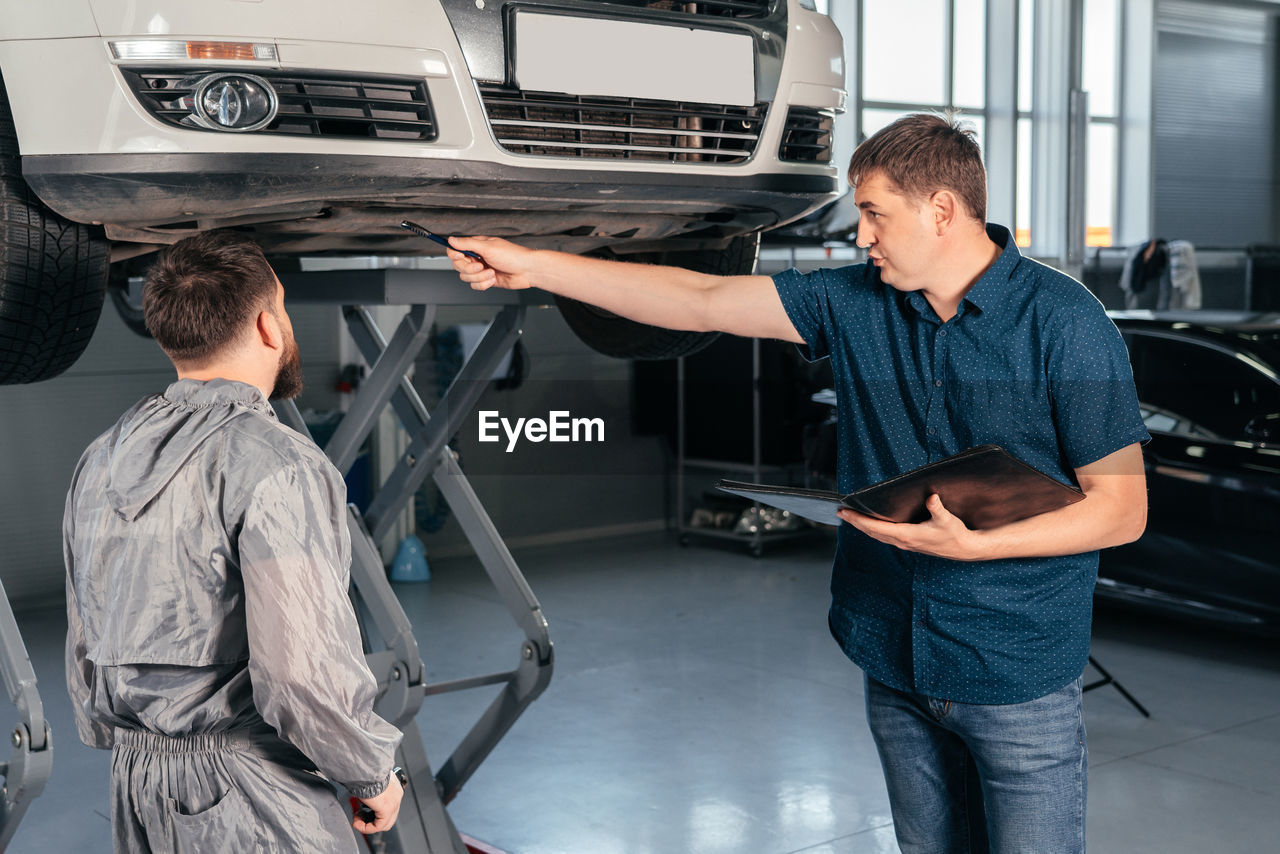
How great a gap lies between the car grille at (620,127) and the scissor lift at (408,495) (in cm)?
37

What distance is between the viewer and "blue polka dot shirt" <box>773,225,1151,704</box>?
1683 mm

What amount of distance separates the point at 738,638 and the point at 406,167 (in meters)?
3.57

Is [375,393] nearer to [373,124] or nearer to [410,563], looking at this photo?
[373,124]

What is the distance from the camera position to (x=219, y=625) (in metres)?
1.51

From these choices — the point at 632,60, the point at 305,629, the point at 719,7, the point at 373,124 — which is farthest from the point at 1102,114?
the point at 305,629

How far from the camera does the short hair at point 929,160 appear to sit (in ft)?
5.65

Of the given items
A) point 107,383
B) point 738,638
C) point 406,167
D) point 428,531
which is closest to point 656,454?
point 428,531

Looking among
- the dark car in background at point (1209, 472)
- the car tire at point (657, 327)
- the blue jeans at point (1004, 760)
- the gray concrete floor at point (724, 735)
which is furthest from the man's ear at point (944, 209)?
the dark car in background at point (1209, 472)

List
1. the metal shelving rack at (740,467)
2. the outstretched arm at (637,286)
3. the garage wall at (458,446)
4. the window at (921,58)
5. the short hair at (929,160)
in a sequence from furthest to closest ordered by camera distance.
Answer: the window at (921,58), the metal shelving rack at (740,467), the garage wall at (458,446), the outstretched arm at (637,286), the short hair at (929,160)

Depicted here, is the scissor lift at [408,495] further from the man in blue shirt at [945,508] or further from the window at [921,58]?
the window at [921,58]

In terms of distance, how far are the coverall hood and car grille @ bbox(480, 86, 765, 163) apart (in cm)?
96

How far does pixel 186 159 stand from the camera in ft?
7.04

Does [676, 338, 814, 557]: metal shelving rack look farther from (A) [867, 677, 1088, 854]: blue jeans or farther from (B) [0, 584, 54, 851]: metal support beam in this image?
(A) [867, 677, 1088, 854]: blue jeans

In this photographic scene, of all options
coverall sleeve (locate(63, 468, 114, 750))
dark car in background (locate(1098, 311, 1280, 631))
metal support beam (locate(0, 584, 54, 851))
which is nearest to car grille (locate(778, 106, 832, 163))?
coverall sleeve (locate(63, 468, 114, 750))
